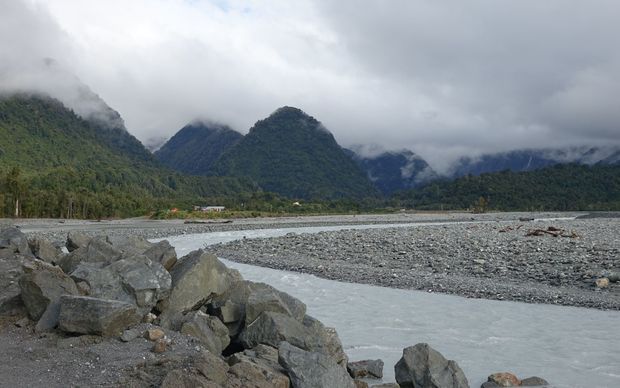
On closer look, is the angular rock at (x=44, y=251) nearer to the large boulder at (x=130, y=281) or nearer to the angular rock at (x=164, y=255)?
the angular rock at (x=164, y=255)

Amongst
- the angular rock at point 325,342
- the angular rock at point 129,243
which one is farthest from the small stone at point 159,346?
the angular rock at point 129,243

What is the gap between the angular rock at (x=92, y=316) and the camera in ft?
32.1

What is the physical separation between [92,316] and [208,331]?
2.16m

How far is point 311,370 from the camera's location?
876 centimetres

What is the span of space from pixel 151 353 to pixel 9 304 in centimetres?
427

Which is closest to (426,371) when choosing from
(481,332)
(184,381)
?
(184,381)

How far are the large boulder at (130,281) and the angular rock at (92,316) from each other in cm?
116

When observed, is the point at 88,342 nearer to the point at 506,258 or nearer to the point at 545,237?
the point at 506,258

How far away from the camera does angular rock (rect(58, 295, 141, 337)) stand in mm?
9773

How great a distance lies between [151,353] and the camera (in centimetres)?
916

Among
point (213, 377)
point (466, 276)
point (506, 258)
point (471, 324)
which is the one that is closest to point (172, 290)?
point (213, 377)

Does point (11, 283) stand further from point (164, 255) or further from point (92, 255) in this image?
point (164, 255)

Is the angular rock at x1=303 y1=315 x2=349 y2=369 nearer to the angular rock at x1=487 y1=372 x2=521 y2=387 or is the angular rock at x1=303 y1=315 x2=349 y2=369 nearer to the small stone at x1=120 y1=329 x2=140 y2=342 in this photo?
the angular rock at x1=487 y1=372 x2=521 y2=387

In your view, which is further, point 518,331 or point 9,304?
point 518,331
